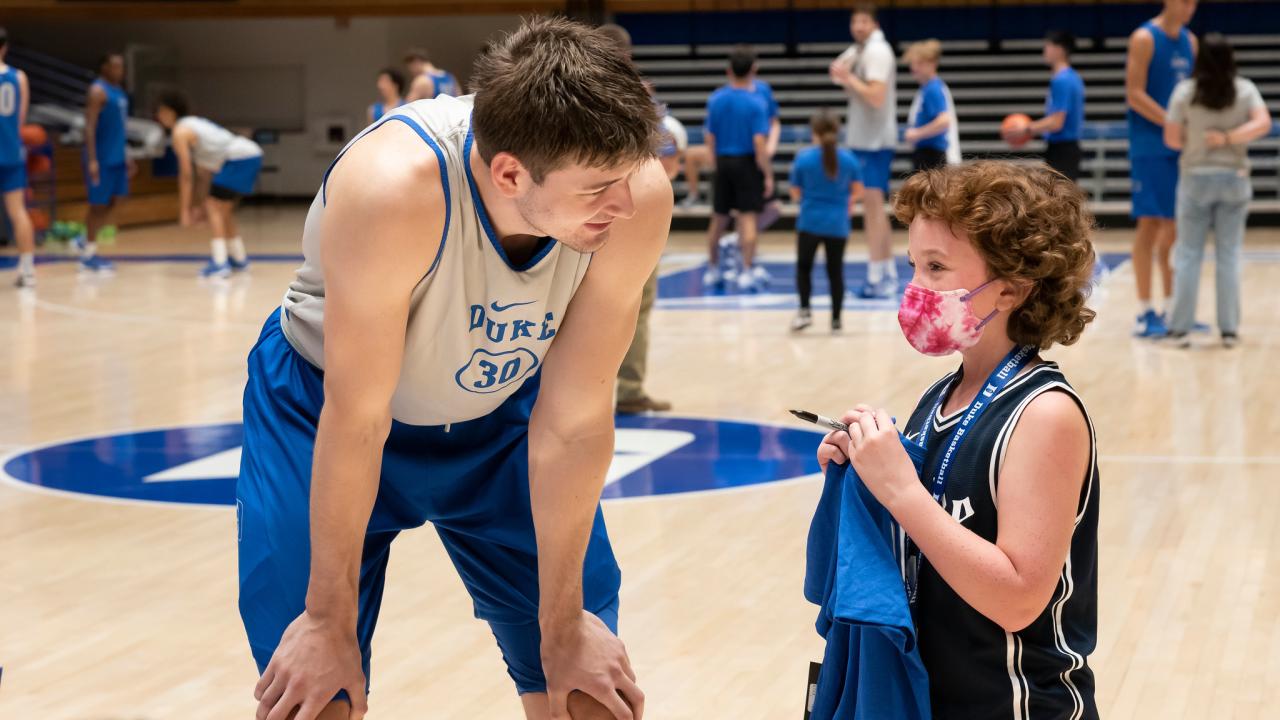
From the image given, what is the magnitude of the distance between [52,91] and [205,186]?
9.63m

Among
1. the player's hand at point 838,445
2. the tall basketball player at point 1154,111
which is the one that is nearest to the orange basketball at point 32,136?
the tall basketball player at point 1154,111

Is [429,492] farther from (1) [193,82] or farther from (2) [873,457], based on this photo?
(1) [193,82]

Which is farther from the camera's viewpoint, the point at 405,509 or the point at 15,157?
the point at 15,157

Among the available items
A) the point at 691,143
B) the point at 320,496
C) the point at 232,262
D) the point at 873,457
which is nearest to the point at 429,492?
the point at 320,496

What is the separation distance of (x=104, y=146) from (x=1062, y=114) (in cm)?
851

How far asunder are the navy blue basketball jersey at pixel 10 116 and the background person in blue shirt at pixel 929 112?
6.50 metres

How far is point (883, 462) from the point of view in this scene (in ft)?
6.51

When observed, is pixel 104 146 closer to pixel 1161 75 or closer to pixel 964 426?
pixel 1161 75

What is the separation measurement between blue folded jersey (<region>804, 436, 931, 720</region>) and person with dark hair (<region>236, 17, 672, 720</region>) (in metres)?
0.39

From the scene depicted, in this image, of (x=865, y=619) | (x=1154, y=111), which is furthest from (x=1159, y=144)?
(x=865, y=619)

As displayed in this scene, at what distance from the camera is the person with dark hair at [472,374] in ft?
6.48

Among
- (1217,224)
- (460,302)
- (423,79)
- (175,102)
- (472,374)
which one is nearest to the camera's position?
(460,302)

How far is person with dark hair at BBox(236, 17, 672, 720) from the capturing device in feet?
6.48

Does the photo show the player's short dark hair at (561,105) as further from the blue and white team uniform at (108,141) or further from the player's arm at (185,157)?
the blue and white team uniform at (108,141)
